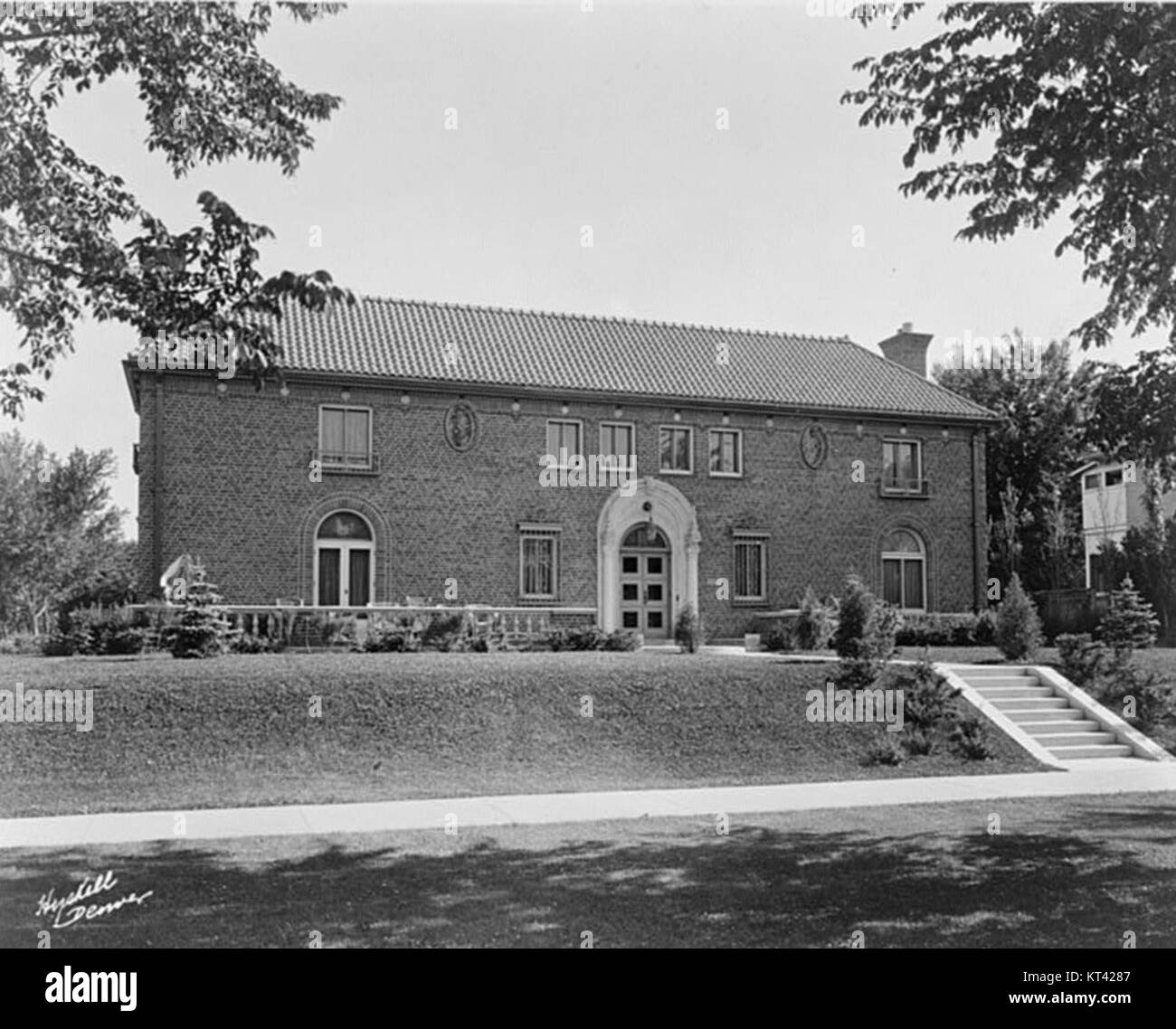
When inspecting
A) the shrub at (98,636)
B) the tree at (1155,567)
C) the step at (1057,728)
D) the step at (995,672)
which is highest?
the tree at (1155,567)

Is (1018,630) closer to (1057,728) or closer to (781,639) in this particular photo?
(1057,728)

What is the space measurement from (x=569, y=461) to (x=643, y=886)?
67.1ft

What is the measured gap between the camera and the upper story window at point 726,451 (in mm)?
30000

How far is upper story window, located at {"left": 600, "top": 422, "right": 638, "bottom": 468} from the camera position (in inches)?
1144

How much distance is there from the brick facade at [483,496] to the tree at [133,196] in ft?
49.4

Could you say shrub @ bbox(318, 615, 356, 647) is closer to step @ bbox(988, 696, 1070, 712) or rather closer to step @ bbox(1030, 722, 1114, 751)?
step @ bbox(988, 696, 1070, 712)

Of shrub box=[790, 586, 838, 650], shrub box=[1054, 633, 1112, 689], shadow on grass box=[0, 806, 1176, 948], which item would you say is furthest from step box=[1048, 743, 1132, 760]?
shrub box=[790, 586, 838, 650]

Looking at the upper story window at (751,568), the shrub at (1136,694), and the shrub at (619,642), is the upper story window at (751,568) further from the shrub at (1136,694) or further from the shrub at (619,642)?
the shrub at (1136,694)

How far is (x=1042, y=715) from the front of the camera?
18.7 m

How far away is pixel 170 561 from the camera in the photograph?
80.8 feet

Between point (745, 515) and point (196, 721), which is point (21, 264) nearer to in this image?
point (196, 721)

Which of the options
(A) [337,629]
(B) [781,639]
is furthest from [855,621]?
(A) [337,629]
